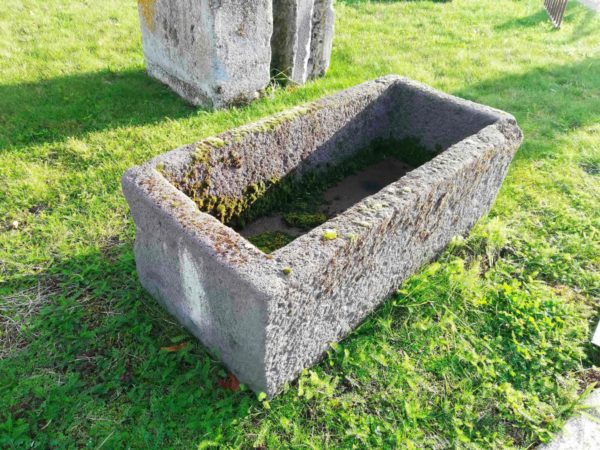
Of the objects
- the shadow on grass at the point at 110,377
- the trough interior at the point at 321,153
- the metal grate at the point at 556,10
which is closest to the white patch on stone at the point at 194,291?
the shadow on grass at the point at 110,377

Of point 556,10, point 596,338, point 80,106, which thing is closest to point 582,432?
point 596,338

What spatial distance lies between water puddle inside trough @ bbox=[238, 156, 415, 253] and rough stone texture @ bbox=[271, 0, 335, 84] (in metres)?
1.89

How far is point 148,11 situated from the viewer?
15.4ft

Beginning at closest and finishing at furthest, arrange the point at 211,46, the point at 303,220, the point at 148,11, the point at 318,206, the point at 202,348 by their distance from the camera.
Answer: the point at 202,348
the point at 303,220
the point at 318,206
the point at 211,46
the point at 148,11

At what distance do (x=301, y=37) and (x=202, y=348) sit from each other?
356cm

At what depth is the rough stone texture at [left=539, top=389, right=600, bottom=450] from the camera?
226 centimetres

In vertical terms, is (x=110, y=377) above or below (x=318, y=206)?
below

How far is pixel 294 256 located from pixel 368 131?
186 centimetres

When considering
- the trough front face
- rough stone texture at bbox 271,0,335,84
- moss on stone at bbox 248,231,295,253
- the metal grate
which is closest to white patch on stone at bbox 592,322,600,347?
the trough front face

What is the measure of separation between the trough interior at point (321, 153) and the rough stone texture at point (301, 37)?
1.79 metres

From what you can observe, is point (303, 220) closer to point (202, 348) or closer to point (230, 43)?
point (202, 348)

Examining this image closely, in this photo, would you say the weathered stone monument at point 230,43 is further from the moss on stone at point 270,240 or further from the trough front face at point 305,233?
the moss on stone at point 270,240

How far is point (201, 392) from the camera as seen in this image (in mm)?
2305

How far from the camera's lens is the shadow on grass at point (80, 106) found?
419 centimetres
